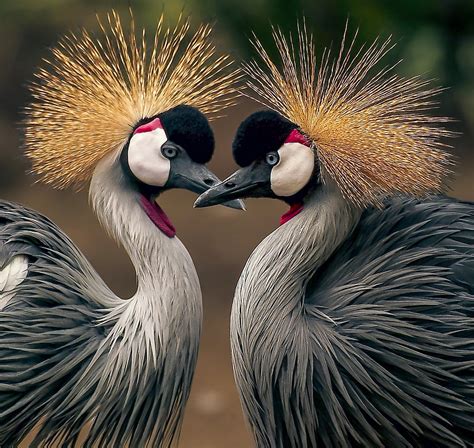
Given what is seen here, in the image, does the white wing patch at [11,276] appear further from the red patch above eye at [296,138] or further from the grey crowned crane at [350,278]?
the red patch above eye at [296,138]

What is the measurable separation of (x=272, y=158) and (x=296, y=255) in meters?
0.19

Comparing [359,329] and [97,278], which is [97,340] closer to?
[97,278]

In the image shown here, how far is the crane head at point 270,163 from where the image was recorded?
2084mm

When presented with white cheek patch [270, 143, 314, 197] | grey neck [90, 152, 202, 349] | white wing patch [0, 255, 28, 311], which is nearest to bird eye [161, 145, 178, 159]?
grey neck [90, 152, 202, 349]

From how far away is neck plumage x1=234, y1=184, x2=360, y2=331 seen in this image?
6.91 ft

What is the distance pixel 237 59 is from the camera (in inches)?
172

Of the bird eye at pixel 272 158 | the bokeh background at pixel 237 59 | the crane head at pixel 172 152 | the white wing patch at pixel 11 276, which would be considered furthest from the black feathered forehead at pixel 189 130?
the bokeh background at pixel 237 59

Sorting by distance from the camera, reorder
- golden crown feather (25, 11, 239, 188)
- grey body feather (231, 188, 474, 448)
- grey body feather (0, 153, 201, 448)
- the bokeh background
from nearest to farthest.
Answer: grey body feather (231, 188, 474, 448)
grey body feather (0, 153, 201, 448)
golden crown feather (25, 11, 239, 188)
the bokeh background

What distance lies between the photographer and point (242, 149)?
211 cm

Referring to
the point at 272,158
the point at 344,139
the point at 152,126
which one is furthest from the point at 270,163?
the point at 152,126

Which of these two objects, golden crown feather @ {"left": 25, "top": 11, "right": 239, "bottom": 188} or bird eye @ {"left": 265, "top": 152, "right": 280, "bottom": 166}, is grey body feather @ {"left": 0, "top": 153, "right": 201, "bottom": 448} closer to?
golden crown feather @ {"left": 25, "top": 11, "right": 239, "bottom": 188}

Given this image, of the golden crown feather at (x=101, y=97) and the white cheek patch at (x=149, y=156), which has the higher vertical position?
the golden crown feather at (x=101, y=97)

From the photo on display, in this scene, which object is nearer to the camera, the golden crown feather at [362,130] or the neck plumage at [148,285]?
the golden crown feather at [362,130]

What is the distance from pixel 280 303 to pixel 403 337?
0.24 m
